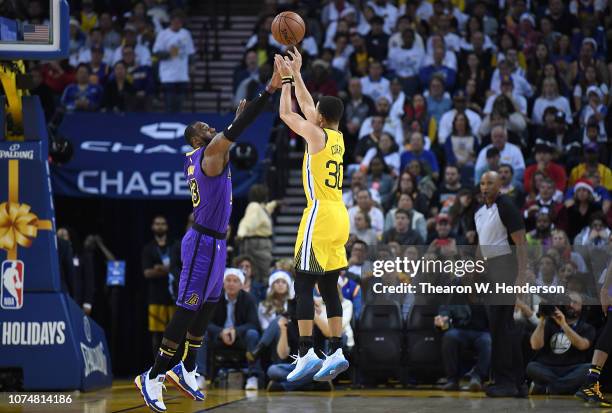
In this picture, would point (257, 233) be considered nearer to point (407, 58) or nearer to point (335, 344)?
point (407, 58)

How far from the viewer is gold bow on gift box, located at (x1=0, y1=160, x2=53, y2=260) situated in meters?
12.4

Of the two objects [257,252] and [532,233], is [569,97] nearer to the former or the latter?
[532,233]

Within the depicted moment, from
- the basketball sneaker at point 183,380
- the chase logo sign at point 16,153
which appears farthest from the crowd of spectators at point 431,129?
the basketball sneaker at point 183,380

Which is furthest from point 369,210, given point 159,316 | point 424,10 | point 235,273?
point 424,10

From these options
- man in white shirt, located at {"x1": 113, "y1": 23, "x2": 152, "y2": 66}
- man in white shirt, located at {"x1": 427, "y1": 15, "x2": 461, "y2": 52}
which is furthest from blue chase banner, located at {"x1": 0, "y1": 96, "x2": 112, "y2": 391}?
man in white shirt, located at {"x1": 427, "y1": 15, "x2": 461, "y2": 52}

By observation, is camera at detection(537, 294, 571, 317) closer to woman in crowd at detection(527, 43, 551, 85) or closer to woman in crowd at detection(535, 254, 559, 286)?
woman in crowd at detection(535, 254, 559, 286)

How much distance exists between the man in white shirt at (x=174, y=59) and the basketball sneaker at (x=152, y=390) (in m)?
10.3

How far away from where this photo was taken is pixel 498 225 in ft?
39.6

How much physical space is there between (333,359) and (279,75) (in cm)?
255

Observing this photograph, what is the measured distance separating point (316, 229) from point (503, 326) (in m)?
3.67

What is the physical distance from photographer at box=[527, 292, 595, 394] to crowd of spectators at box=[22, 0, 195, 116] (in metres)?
8.76

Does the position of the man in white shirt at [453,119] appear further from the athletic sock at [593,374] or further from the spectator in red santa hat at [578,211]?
the athletic sock at [593,374]

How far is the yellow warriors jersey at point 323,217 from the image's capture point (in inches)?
375

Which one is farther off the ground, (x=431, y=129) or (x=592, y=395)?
(x=431, y=129)
